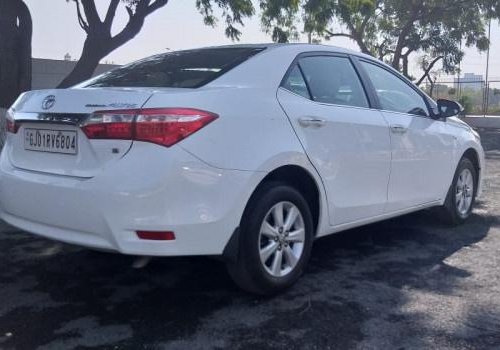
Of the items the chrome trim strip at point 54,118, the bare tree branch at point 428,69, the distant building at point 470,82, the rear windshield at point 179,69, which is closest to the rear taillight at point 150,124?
the chrome trim strip at point 54,118

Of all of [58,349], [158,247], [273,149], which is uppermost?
[273,149]

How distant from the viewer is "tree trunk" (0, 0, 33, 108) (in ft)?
38.7

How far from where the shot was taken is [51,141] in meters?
3.58

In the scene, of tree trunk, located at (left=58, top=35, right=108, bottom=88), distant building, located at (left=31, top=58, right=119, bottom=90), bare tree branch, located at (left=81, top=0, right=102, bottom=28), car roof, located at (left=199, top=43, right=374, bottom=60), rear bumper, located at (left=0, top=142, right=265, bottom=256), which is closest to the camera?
rear bumper, located at (left=0, top=142, right=265, bottom=256)

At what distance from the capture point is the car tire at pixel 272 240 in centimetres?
359

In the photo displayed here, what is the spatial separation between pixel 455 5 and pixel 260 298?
1976cm

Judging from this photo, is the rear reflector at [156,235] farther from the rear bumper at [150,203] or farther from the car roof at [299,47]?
the car roof at [299,47]

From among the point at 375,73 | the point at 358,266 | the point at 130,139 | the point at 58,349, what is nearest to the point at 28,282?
the point at 58,349

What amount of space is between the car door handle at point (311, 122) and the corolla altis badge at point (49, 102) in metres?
1.50

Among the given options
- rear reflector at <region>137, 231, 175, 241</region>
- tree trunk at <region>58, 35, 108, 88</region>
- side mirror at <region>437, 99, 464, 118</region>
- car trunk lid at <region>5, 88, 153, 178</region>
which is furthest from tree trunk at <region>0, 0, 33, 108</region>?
rear reflector at <region>137, 231, 175, 241</region>

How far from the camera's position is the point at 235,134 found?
11.3ft

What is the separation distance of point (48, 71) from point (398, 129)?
1752 centimetres

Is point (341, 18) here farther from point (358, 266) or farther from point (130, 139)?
point (130, 139)

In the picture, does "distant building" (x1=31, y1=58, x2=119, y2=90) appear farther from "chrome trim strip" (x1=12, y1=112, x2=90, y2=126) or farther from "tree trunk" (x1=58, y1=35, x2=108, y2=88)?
"chrome trim strip" (x1=12, y1=112, x2=90, y2=126)
